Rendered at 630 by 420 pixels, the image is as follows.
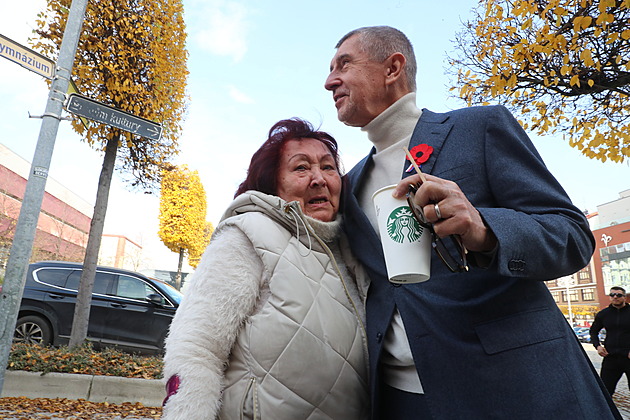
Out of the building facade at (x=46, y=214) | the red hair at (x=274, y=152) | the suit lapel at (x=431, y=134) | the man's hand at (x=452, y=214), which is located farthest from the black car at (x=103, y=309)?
the building facade at (x=46, y=214)

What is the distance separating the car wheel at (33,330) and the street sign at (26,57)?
520 centimetres

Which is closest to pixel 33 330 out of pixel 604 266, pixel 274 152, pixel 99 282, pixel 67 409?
pixel 99 282

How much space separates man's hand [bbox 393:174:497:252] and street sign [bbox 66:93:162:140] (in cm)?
423

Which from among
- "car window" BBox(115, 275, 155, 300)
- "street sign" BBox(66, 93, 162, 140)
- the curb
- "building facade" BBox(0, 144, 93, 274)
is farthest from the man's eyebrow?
"building facade" BBox(0, 144, 93, 274)

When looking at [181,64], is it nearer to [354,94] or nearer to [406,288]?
[354,94]

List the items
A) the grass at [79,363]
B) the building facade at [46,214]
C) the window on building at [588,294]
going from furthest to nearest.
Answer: the window on building at [588,294] → the building facade at [46,214] → the grass at [79,363]

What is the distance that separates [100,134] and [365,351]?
22.0ft

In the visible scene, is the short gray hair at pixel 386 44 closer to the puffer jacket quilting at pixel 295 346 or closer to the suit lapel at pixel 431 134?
the suit lapel at pixel 431 134

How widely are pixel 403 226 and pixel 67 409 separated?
213 inches

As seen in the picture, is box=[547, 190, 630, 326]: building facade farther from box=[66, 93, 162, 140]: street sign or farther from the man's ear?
the man's ear

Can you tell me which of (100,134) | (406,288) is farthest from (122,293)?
(406,288)

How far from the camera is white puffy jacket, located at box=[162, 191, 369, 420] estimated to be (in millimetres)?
1356

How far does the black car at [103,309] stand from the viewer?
7.66m

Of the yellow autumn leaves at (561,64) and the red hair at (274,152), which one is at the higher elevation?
the yellow autumn leaves at (561,64)
